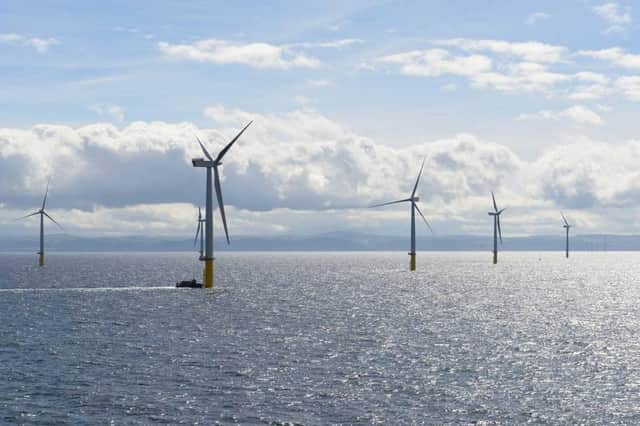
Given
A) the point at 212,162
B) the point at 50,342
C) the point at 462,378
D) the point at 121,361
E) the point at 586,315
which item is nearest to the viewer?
the point at 462,378

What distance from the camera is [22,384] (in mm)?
63844

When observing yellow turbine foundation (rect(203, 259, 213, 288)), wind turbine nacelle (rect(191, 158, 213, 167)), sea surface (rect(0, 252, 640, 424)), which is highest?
wind turbine nacelle (rect(191, 158, 213, 167))

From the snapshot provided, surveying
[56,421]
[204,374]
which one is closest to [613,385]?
[204,374]

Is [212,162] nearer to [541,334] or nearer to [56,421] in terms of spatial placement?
[541,334]

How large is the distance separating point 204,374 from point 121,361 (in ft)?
36.0

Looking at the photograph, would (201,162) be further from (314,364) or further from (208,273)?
(314,364)

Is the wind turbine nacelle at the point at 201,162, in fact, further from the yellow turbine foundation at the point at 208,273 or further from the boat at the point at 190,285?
the boat at the point at 190,285

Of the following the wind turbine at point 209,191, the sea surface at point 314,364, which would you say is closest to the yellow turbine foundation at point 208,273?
the wind turbine at point 209,191

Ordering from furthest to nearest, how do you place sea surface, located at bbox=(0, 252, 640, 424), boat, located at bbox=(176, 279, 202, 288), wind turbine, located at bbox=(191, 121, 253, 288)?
boat, located at bbox=(176, 279, 202, 288) → wind turbine, located at bbox=(191, 121, 253, 288) → sea surface, located at bbox=(0, 252, 640, 424)

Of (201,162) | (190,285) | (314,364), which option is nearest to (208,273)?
(190,285)

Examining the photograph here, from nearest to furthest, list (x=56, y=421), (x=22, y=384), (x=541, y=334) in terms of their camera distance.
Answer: (x=56, y=421) < (x=22, y=384) < (x=541, y=334)

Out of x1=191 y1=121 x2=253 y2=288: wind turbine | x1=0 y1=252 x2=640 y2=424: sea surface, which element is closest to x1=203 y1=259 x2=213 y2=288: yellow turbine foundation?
x1=191 y1=121 x2=253 y2=288: wind turbine

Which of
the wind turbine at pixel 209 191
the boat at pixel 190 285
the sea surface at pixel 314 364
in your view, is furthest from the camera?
the boat at pixel 190 285

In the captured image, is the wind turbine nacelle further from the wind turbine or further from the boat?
the boat
